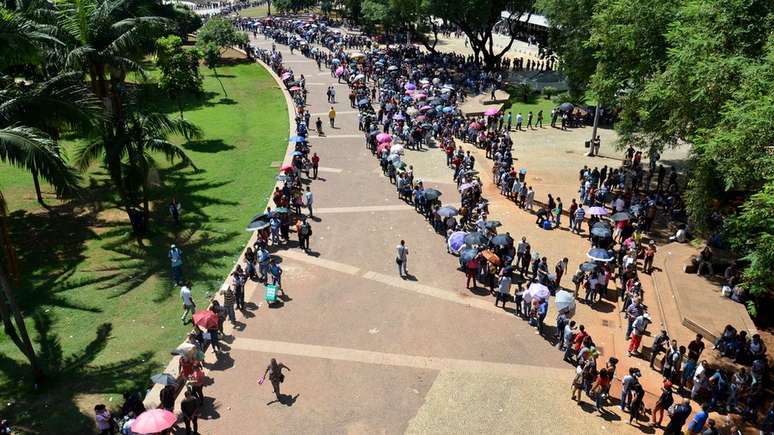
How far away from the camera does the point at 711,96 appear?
1647 cm

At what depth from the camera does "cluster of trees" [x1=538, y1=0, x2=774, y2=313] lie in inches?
546

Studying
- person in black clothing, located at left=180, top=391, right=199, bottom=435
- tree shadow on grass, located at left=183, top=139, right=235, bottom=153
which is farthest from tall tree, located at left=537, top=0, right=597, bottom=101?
person in black clothing, located at left=180, top=391, right=199, bottom=435

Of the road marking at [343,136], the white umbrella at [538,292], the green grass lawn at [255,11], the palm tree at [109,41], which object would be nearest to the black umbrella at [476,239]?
the white umbrella at [538,292]

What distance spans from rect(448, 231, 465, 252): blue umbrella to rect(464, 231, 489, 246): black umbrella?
42 cm

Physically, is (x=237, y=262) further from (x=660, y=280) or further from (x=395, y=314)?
(x=660, y=280)

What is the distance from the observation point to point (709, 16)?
17516mm

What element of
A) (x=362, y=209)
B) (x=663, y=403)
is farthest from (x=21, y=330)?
(x=663, y=403)

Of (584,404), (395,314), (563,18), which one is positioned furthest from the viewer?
(563,18)

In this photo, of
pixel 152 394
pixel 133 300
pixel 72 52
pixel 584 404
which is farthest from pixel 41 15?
pixel 584 404

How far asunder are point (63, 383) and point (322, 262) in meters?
8.70

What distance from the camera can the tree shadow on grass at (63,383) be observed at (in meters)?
13.1

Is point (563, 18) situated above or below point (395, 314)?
above

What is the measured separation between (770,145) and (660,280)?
21.2ft

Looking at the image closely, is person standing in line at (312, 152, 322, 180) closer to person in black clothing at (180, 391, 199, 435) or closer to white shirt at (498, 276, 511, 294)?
white shirt at (498, 276, 511, 294)
